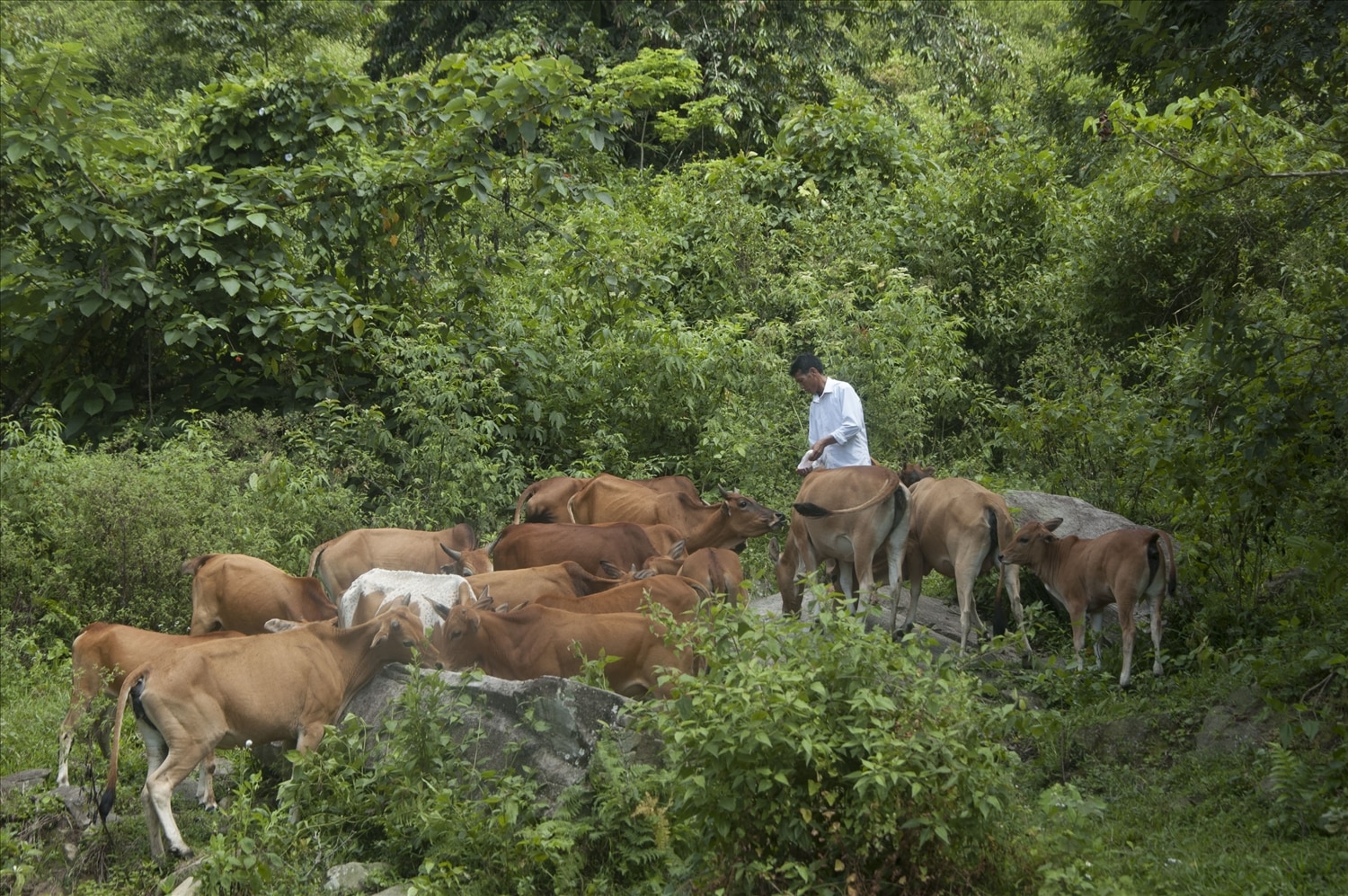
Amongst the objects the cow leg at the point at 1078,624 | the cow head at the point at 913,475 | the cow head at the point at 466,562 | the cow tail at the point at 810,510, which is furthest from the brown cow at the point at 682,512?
the cow leg at the point at 1078,624

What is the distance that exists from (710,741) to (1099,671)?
4.17 m

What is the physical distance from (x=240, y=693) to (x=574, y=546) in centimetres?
336

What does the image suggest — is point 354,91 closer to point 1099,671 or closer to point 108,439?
point 108,439

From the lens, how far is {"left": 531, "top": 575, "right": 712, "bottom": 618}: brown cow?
7762 mm

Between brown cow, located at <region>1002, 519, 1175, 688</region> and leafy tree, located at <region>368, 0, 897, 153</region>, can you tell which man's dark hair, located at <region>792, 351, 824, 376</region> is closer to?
brown cow, located at <region>1002, 519, 1175, 688</region>

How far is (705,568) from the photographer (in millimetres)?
9062

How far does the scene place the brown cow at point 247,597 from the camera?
852 cm

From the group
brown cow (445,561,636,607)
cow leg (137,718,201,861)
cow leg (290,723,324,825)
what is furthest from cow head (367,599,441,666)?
cow leg (137,718,201,861)

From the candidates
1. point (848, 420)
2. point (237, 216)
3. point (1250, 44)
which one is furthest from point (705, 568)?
point (237, 216)

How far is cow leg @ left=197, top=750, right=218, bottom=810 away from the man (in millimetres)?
4650

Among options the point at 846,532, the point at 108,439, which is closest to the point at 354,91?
the point at 108,439

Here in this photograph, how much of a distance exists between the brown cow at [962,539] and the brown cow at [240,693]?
3791 millimetres

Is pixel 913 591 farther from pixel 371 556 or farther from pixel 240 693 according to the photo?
pixel 240 693

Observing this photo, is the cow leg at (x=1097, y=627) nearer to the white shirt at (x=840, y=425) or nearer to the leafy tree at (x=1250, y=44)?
the white shirt at (x=840, y=425)
